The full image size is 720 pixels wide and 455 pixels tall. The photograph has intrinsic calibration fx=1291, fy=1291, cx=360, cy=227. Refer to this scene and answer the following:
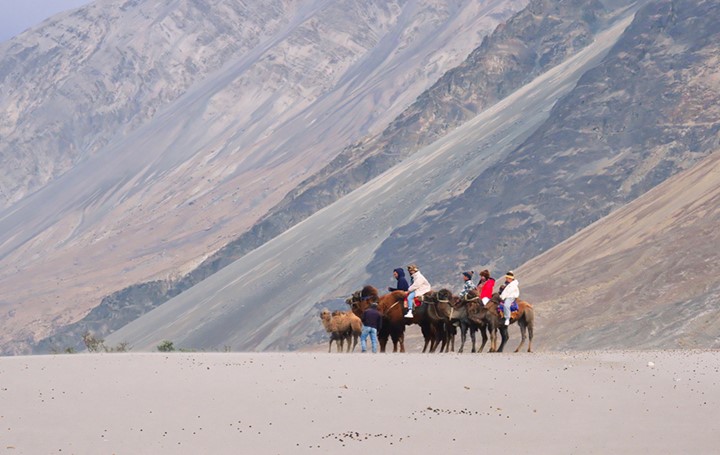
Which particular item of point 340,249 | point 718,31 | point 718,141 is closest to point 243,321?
point 340,249

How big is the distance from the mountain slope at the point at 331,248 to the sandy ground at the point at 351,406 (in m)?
78.6

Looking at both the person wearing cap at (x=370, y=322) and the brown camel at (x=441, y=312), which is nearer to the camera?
the brown camel at (x=441, y=312)

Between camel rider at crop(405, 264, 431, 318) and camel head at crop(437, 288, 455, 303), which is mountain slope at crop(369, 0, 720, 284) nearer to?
camel rider at crop(405, 264, 431, 318)

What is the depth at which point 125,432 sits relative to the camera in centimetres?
1611

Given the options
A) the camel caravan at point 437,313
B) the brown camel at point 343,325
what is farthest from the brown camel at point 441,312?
the brown camel at point 343,325

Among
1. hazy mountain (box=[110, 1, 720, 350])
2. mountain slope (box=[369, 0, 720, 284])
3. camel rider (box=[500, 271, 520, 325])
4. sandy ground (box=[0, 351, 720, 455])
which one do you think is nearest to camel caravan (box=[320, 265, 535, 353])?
camel rider (box=[500, 271, 520, 325])

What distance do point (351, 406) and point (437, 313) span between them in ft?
36.1

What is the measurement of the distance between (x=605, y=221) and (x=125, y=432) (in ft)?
281

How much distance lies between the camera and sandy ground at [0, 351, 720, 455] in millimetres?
15969

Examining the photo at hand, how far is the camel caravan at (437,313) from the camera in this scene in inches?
1125

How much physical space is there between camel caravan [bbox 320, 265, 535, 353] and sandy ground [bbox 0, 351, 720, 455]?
5.00 metres

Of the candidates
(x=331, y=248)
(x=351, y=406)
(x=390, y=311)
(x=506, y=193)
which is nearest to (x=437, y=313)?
(x=390, y=311)

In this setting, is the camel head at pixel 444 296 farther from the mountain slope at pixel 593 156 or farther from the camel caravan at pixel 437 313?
the mountain slope at pixel 593 156

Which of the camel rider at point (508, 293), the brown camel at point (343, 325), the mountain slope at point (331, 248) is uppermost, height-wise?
the camel rider at point (508, 293)
